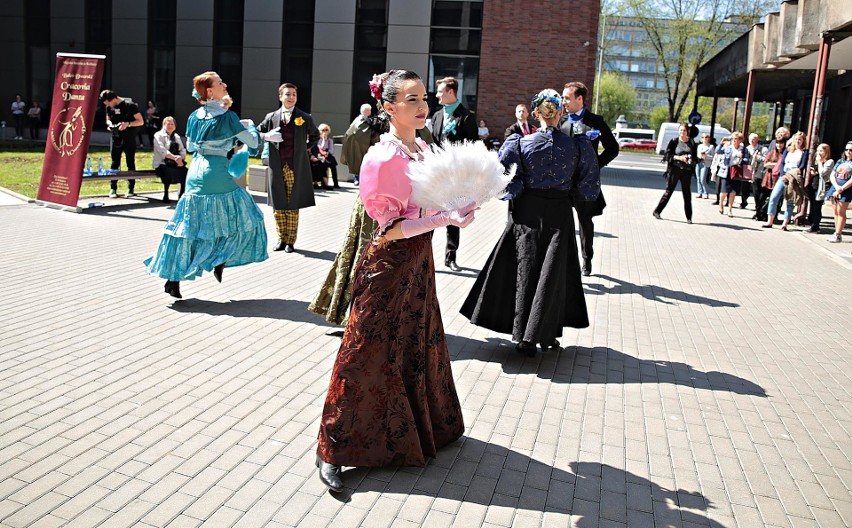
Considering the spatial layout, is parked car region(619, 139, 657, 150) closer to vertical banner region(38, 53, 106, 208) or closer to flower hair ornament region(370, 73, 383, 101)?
vertical banner region(38, 53, 106, 208)

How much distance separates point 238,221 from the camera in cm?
731

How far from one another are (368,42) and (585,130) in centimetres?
2295

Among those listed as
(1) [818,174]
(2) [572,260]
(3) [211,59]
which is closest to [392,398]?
(2) [572,260]

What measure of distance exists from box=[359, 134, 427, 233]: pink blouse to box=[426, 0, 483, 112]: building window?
25.5m

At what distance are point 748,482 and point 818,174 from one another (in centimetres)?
1294

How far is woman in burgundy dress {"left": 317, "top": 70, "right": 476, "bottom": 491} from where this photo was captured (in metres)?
3.64

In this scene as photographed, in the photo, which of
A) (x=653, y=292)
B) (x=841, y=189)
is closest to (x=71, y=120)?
(x=653, y=292)

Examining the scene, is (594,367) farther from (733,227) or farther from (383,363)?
(733,227)

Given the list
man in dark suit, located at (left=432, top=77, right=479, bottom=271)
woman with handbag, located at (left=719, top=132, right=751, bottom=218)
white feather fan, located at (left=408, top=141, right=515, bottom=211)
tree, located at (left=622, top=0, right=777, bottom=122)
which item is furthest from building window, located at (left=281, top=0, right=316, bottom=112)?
tree, located at (left=622, top=0, right=777, bottom=122)

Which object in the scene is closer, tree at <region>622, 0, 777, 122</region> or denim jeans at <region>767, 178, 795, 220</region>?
denim jeans at <region>767, 178, 795, 220</region>

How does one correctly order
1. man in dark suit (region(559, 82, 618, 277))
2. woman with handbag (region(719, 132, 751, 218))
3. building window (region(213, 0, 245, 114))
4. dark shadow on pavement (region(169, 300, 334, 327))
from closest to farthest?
dark shadow on pavement (region(169, 300, 334, 327)) → man in dark suit (region(559, 82, 618, 277)) → woman with handbag (region(719, 132, 751, 218)) → building window (region(213, 0, 245, 114))

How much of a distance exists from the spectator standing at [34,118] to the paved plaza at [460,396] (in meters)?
25.4

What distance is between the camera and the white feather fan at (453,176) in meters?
3.49

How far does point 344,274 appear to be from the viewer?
603 cm
